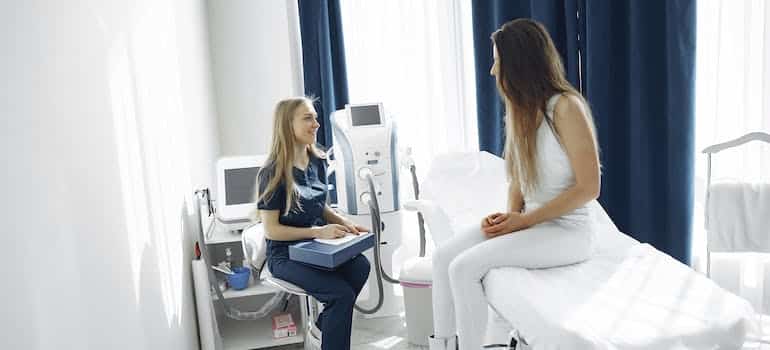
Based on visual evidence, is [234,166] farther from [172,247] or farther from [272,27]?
[272,27]

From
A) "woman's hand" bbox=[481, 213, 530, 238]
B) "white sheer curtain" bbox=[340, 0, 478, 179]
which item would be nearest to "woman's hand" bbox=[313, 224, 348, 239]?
"woman's hand" bbox=[481, 213, 530, 238]

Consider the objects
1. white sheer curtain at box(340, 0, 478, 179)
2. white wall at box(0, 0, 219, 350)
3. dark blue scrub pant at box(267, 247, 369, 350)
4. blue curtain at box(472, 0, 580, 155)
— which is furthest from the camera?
white sheer curtain at box(340, 0, 478, 179)

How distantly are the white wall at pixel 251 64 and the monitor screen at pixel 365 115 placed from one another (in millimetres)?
735

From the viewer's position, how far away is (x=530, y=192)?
72.0 inches

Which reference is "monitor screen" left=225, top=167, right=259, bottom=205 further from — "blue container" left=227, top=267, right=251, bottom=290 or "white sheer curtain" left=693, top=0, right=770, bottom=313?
"white sheer curtain" left=693, top=0, right=770, bottom=313

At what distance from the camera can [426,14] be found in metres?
3.17

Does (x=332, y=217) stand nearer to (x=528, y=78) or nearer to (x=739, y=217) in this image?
(x=528, y=78)

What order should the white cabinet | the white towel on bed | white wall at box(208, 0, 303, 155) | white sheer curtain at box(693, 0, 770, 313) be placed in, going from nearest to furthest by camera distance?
the white towel on bed, the white cabinet, white sheer curtain at box(693, 0, 770, 313), white wall at box(208, 0, 303, 155)

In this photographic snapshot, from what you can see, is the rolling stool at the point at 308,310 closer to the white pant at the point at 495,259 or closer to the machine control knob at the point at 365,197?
the machine control knob at the point at 365,197

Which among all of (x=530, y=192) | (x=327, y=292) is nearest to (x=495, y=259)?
(x=530, y=192)

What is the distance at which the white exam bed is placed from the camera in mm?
1202

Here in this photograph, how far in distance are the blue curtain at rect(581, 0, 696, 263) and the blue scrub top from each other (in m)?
1.31

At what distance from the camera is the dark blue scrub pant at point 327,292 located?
2143 millimetres

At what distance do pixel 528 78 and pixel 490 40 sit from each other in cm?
131
